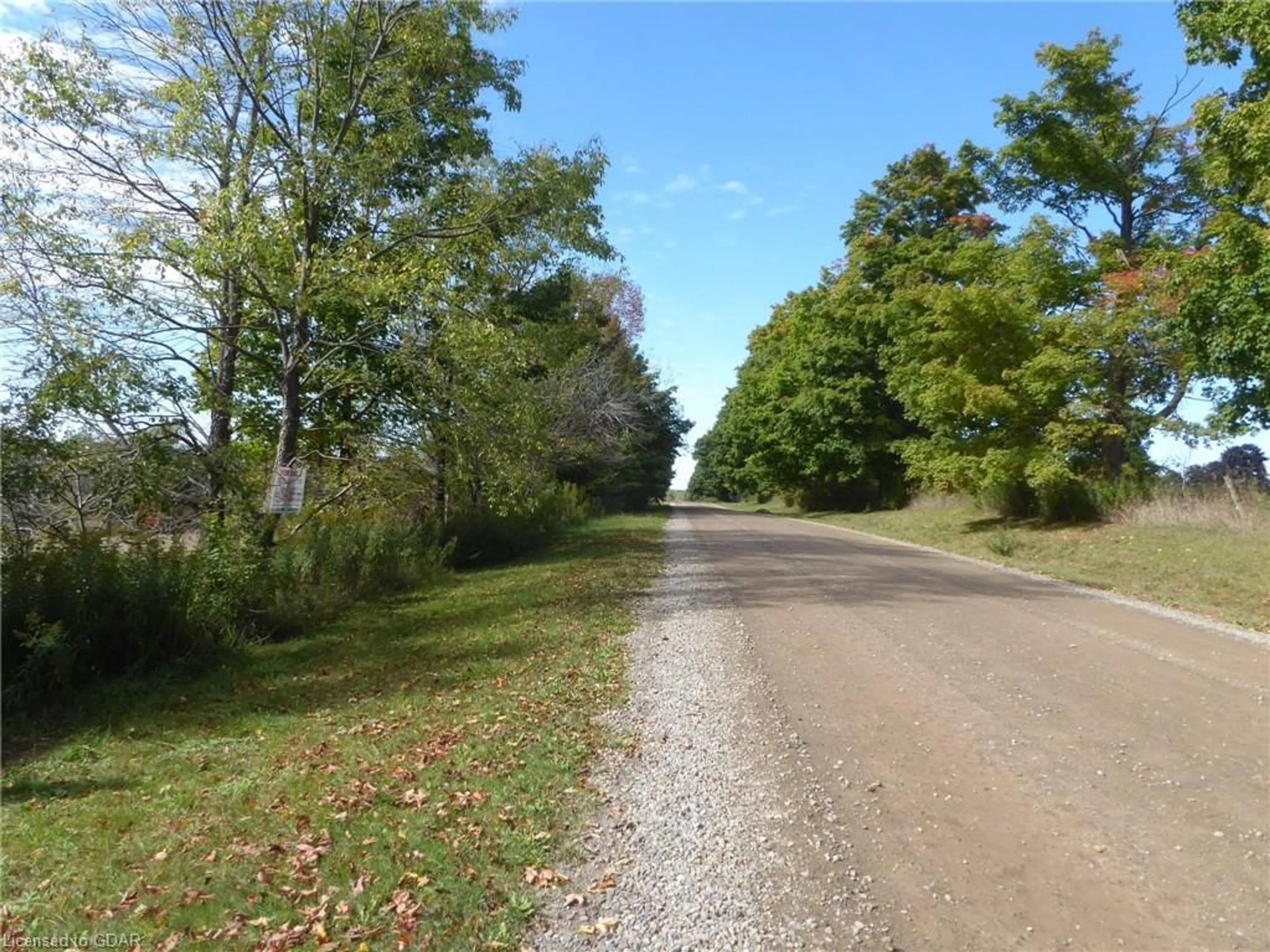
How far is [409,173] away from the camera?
46.1 feet

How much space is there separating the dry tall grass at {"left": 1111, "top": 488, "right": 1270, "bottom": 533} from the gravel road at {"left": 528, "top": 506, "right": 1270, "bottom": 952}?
841 cm

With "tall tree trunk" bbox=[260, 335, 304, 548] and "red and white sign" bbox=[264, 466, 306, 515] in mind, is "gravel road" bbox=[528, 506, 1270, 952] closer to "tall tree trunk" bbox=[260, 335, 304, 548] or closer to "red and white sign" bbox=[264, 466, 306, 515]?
"red and white sign" bbox=[264, 466, 306, 515]

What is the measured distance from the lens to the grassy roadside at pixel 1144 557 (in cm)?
1180

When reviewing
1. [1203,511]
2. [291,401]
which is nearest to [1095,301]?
[1203,511]

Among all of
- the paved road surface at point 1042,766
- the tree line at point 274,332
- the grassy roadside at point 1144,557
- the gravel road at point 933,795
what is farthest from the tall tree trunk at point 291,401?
the grassy roadside at point 1144,557

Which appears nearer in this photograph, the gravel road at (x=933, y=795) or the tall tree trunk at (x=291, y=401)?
the gravel road at (x=933, y=795)

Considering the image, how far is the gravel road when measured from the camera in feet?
11.4

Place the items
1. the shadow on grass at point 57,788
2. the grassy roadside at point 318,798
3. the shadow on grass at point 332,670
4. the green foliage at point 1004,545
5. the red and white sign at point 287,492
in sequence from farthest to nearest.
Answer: the green foliage at point 1004,545 → the red and white sign at point 287,492 → the shadow on grass at point 332,670 → the shadow on grass at point 57,788 → the grassy roadside at point 318,798

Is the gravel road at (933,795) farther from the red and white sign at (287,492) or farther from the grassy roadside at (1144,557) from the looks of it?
the red and white sign at (287,492)

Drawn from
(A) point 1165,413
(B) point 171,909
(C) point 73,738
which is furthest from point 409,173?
(A) point 1165,413

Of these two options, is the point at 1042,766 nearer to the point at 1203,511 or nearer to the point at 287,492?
the point at 287,492

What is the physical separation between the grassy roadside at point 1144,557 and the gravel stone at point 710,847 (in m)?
7.54

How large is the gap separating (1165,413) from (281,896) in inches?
931

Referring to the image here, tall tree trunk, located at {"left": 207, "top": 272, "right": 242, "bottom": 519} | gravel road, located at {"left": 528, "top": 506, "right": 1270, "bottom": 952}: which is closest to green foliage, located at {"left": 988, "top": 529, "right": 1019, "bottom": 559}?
gravel road, located at {"left": 528, "top": 506, "right": 1270, "bottom": 952}
